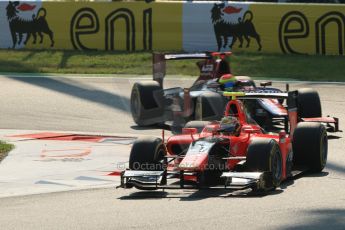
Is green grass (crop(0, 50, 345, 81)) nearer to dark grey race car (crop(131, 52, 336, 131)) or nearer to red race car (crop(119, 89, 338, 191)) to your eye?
dark grey race car (crop(131, 52, 336, 131))

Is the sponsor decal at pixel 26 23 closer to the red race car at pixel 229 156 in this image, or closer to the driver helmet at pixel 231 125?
the red race car at pixel 229 156

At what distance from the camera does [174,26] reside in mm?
27531

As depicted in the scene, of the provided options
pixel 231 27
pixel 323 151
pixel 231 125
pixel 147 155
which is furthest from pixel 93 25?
pixel 147 155

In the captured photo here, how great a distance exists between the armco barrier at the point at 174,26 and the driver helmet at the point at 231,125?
46.1 ft

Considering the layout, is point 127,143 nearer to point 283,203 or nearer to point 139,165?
point 139,165

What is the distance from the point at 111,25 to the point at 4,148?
12204 mm

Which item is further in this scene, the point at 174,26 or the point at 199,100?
the point at 174,26

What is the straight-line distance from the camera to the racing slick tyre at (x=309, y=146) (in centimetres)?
1345

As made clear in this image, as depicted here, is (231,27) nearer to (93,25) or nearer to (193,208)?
(93,25)

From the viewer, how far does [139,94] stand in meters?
19.1

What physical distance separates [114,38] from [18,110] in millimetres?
7652

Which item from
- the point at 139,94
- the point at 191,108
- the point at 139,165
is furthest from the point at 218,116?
the point at 139,165

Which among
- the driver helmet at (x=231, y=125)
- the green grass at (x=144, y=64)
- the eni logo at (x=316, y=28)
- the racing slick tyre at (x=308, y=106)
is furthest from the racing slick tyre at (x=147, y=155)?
the eni logo at (x=316, y=28)

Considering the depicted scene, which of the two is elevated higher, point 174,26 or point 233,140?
point 174,26
